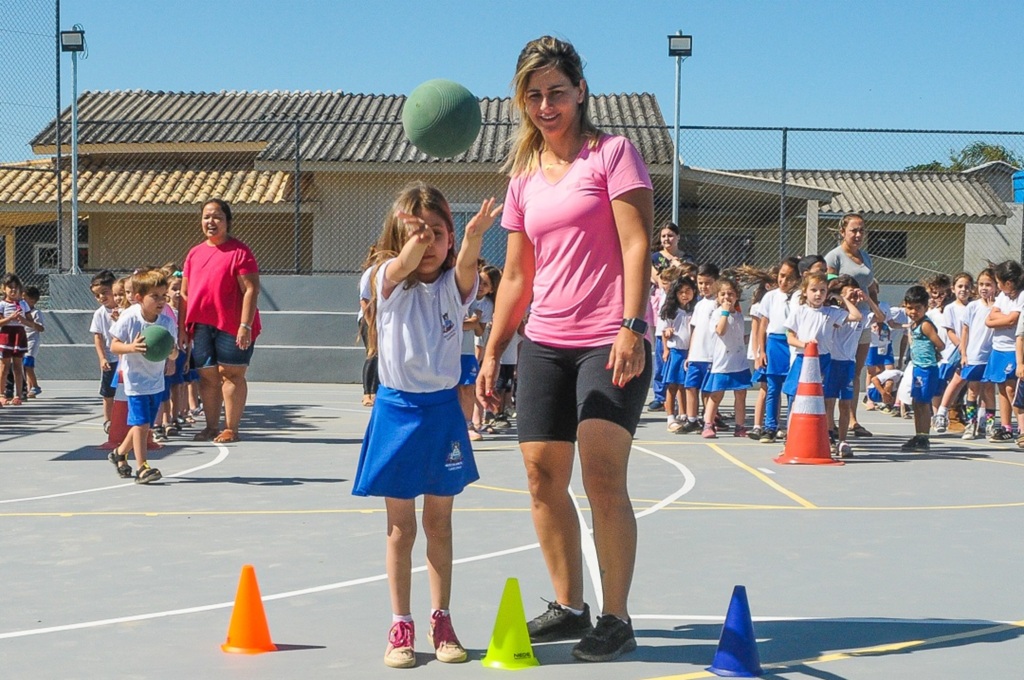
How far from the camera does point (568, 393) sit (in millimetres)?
4801

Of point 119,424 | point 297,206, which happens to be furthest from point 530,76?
point 297,206

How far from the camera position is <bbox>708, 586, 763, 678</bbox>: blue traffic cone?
4328 millimetres

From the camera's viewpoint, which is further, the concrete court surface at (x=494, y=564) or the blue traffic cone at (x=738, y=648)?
the concrete court surface at (x=494, y=564)

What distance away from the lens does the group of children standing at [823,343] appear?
37.6 ft

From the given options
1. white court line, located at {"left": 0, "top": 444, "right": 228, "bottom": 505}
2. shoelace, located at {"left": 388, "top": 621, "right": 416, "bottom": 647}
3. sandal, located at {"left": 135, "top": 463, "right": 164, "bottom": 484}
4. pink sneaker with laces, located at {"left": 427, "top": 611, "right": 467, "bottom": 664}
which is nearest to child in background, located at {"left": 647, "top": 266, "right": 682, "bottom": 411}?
white court line, located at {"left": 0, "top": 444, "right": 228, "bottom": 505}

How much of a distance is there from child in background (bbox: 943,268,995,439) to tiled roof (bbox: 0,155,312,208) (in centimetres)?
1342

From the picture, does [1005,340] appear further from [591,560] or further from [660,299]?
[591,560]

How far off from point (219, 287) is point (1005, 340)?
8.20m

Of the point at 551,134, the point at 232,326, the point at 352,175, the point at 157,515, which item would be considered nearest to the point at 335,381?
the point at 352,175

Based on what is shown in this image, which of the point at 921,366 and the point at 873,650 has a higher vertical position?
the point at 921,366

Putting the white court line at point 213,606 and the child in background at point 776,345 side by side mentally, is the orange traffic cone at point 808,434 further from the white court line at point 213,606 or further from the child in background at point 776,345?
the white court line at point 213,606

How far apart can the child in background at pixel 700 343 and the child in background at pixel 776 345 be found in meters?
0.64

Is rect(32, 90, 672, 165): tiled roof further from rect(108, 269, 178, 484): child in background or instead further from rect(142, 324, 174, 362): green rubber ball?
rect(142, 324, 174, 362): green rubber ball

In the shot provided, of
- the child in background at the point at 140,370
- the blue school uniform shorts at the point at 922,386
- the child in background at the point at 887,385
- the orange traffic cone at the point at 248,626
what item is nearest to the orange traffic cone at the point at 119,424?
the child in background at the point at 140,370
